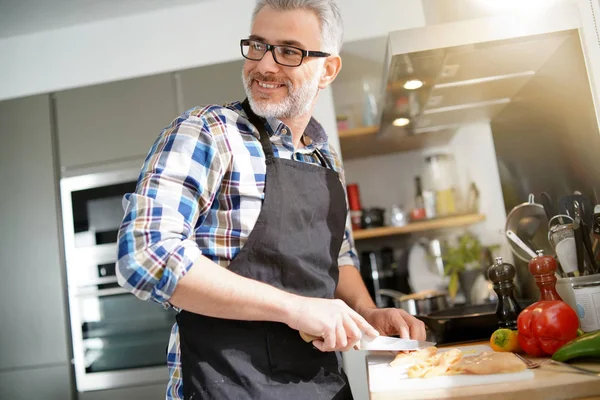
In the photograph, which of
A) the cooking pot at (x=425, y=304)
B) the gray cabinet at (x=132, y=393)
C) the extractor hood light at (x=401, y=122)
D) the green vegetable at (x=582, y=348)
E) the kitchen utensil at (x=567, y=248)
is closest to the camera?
the green vegetable at (x=582, y=348)

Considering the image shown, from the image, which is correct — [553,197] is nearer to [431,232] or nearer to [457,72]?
[457,72]

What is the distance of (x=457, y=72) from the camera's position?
1418 mm

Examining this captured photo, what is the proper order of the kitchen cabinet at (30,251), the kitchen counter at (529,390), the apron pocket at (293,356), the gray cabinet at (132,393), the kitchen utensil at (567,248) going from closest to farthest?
the kitchen counter at (529,390)
the apron pocket at (293,356)
the kitchen utensil at (567,248)
the gray cabinet at (132,393)
the kitchen cabinet at (30,251)

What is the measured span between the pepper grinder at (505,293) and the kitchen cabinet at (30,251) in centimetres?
184

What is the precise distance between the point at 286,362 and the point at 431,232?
71.4 inches

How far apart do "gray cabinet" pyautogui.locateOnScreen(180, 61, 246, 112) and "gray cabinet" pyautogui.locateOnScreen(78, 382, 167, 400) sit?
1180 millimetres

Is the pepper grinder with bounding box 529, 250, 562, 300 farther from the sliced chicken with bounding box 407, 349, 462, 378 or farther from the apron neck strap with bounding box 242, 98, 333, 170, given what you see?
the apron neck strap with bounding box 242, 98, 333, 170

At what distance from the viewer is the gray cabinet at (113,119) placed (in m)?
2.38

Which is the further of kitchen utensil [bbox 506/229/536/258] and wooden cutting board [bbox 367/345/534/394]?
kitchen utensil [bbox 506/229/536/258]

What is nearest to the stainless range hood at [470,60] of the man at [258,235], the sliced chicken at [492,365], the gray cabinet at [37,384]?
the man at [258,235]

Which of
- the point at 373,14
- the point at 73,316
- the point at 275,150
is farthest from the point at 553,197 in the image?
the point at 73,316

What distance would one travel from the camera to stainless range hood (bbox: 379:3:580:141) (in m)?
1.18

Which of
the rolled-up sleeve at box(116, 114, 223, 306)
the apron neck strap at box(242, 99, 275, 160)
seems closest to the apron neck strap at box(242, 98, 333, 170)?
the apron neck strap at box(242, 99, 275, 160)

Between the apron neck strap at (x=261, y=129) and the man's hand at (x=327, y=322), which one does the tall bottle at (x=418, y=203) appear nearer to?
the apron neck strap at (x=261, y=129)
